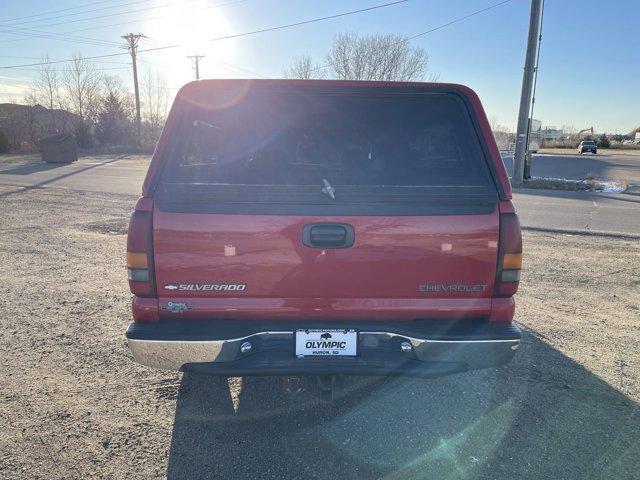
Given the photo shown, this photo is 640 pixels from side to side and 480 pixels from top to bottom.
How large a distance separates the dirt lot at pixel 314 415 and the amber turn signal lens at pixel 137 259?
1.06 metres

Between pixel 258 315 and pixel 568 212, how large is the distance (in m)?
10.5

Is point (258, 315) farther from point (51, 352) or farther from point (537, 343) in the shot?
point (537, 343)

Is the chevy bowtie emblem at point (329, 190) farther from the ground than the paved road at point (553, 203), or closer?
farther from the ground

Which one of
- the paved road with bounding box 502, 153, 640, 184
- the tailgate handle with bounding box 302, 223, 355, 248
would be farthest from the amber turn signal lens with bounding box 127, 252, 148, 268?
the paved road with bounding box 502, 153, 640, 184

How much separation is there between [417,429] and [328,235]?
4.47ft

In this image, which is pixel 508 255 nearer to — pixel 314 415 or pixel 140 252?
pixel 314 415

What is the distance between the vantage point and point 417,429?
2752 millimetres

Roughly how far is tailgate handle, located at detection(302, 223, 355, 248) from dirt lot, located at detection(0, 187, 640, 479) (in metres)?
1.18

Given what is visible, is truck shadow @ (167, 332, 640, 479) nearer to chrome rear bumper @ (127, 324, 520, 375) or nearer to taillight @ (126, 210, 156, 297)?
chrome rear bumper @ (127, 324, 520, 375)

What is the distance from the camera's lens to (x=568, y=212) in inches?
424

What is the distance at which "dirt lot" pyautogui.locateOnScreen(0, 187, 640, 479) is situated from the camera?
2.42 m

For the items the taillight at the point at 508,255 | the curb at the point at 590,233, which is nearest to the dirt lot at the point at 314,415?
the taillight at the point at 508,255

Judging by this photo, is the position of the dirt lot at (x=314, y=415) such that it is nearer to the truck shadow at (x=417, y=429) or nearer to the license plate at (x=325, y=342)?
the truck shadow at (x=417, y=429)

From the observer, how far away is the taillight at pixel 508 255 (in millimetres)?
2387
